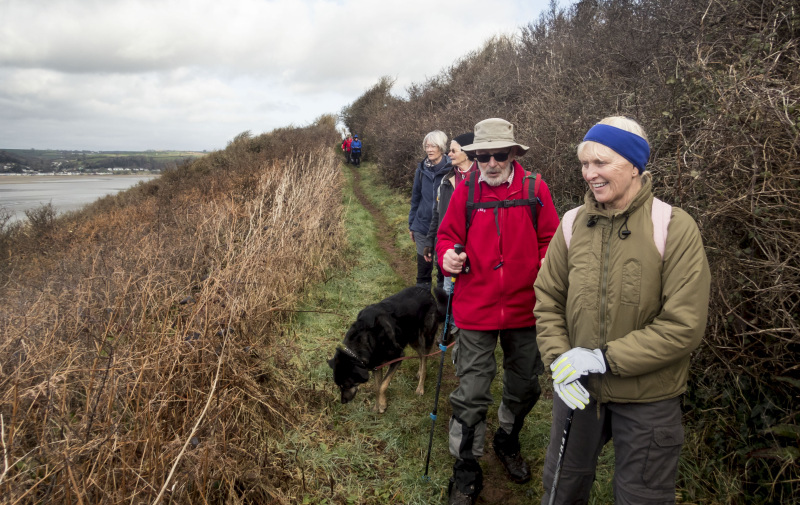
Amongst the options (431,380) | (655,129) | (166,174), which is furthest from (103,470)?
(166,174)

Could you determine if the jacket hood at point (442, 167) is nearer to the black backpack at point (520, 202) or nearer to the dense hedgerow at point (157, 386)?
the dense hedgerow at point (157, 386)

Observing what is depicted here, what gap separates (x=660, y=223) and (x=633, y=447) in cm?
94

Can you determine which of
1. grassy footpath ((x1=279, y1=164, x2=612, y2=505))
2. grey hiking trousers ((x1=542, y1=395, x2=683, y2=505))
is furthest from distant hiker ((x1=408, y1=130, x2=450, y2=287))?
grey hiking trousers ((x1=542, y1=395, x2=683, y2=505))

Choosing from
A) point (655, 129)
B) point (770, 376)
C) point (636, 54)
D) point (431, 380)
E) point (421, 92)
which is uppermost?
point (421, 92)

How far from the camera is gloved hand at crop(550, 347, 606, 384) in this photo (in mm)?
1820

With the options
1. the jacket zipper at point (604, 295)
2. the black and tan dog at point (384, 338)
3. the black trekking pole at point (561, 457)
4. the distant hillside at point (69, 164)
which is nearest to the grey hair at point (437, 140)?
the black and tan dog at point (384, 338)

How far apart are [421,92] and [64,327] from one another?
821 inches

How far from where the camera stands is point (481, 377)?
9.14 feet

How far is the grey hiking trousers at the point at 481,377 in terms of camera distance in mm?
2783

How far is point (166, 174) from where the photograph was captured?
2119 cm

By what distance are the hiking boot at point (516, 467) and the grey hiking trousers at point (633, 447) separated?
110cm

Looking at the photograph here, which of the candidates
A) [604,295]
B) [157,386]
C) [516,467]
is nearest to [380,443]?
[516,467]

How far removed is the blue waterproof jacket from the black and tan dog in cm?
133

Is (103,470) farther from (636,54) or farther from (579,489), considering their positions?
(636,54)
